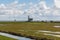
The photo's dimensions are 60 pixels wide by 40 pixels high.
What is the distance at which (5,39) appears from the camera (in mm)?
34500
